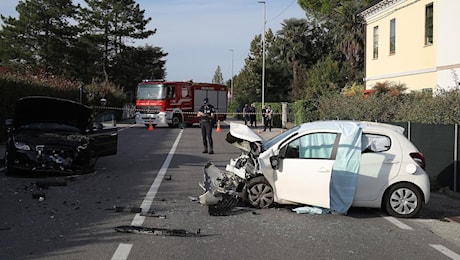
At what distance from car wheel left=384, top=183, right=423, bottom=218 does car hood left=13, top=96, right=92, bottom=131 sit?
7389 millimetres

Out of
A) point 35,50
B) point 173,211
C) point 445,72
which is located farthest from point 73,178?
point 35,50

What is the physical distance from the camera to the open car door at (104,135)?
12.3m

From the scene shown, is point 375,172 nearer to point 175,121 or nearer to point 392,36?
point 392,36

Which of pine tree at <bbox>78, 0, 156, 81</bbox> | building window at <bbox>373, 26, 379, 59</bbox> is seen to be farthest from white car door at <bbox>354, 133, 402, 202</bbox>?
pine tree at <bbox>78, 0, 156, 81</bbox>

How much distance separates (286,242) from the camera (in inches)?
258

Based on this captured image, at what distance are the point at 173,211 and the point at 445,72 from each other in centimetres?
1625

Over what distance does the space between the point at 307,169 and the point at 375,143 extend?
1223 mm

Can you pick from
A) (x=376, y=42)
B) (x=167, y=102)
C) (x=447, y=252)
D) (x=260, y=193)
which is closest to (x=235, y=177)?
(x=260, y=193)

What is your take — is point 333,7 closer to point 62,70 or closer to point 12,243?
point 62,70

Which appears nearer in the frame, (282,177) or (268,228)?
(268,228)

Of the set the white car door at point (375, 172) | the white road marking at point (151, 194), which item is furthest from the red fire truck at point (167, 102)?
the white car door at point (375, 172)

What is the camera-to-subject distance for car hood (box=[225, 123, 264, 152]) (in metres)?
8.88

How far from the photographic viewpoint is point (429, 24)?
22719 millimetres

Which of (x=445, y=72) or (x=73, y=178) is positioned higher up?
(x=445, y=72)
